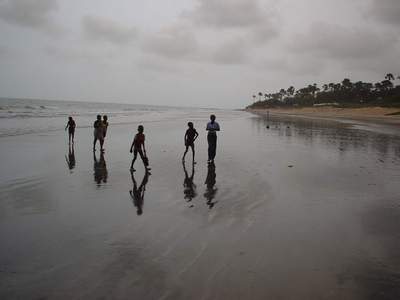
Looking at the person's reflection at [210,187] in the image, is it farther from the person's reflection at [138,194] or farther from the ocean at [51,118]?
the ocean at [51,118]

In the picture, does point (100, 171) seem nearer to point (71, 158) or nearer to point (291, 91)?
point (71, 158)

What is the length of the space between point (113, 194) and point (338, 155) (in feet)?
37.1

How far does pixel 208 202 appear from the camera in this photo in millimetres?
7602

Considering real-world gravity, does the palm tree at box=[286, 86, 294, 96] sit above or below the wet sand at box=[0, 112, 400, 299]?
above

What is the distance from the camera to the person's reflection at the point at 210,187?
302 inches

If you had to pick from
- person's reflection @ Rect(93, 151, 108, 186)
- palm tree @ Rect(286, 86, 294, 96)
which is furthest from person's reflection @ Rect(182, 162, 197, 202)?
palm tree @ Rect(286, 86, 294, 96)

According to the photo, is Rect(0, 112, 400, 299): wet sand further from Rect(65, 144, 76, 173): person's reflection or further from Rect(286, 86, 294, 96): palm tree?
Rect(286, 86, 294, 96): palm tree

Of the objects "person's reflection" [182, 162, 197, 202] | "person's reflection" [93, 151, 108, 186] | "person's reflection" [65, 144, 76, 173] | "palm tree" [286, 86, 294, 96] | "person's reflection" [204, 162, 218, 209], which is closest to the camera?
"person's reflection" [204, 162, 218, 209]

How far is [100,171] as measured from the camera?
36.6ft

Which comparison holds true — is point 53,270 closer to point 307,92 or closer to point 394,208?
point 394,208

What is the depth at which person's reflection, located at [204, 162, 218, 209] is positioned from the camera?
7661mm

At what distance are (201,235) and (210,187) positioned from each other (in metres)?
3.45

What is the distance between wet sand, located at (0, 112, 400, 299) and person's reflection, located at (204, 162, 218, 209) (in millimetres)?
57

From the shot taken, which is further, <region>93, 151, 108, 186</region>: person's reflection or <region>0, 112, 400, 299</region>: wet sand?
<region>93, 151, 108, 186</region>: person's reflection
